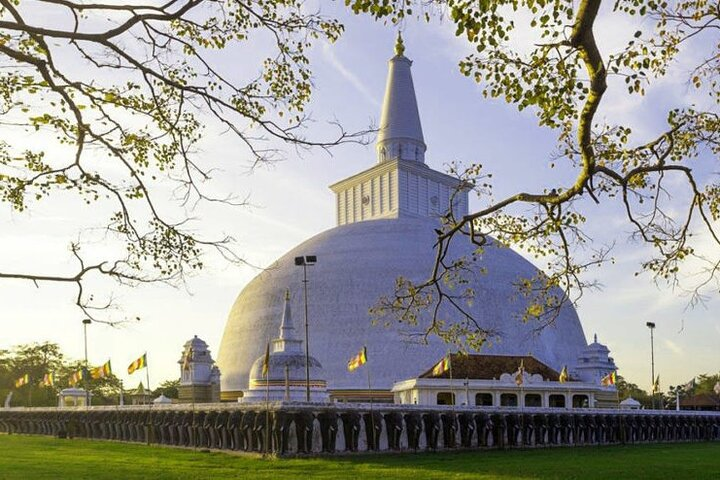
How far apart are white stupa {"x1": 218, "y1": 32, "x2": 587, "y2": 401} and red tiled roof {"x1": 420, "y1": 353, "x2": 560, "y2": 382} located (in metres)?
1.96

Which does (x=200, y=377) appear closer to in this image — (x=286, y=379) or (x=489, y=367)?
(x=286, y=379)

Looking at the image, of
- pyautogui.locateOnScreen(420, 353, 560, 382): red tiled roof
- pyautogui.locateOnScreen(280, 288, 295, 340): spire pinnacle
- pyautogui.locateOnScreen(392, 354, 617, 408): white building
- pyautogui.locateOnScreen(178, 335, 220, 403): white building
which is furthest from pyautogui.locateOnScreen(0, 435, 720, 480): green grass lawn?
pyautogui.locateOnScreen(178, 335, 220, 403): white building

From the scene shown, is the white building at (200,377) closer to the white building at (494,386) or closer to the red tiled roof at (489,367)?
the white building at (494,386)

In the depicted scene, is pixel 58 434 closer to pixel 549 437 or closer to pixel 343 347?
pixel 343 347

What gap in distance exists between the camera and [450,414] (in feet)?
121

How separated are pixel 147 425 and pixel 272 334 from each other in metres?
17.1

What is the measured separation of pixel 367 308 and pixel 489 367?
29.8 feet

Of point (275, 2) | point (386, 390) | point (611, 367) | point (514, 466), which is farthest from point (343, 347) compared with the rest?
point (275, 2)

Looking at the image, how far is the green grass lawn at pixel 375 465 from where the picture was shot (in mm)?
22750

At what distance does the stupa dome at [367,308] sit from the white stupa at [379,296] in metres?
0.07

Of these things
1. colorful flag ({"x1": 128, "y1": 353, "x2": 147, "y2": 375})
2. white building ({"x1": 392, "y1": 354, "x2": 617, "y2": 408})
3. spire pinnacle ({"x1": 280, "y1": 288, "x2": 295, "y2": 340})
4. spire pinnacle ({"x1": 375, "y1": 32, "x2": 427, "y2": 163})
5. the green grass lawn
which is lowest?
the green grass lawn

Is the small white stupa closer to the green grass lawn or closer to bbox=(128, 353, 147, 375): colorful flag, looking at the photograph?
bbox=(128, 353, 147, 375): colorful flag

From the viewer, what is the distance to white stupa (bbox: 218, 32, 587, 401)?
55.5 metres

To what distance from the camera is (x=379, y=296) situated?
58.8 m
